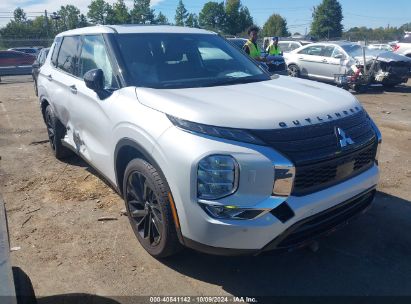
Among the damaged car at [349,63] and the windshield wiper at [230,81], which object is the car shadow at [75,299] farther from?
the damaged car at [349,63]

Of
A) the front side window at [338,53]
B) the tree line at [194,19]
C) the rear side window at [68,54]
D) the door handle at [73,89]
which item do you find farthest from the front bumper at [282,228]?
the tree line at [194,19]

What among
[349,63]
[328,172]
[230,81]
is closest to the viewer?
[328,172]

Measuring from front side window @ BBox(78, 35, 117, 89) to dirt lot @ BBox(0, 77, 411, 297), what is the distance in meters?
1.44

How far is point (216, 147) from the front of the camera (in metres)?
2.51

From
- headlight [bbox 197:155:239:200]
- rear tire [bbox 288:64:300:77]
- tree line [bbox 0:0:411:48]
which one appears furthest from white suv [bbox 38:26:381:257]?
tree line [bbox 0:0:411:48]

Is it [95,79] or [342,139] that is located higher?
[95,79]

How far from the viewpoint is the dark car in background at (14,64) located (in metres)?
23.0

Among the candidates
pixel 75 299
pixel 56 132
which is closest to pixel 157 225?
pixel 75 299

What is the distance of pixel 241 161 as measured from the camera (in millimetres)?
2475

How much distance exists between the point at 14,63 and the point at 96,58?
2224cm

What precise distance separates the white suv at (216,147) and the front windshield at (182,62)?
1 cm

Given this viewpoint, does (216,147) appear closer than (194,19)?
Yes

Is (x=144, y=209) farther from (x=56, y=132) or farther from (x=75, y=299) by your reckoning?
(x=56, y=132)

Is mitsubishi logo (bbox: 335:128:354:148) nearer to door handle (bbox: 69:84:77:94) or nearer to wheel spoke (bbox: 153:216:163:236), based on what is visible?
wheel spoke (bbox: 153:216:163:236)
